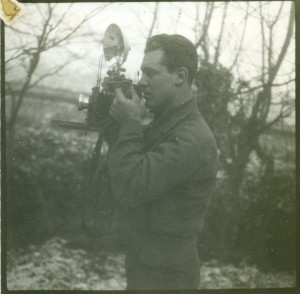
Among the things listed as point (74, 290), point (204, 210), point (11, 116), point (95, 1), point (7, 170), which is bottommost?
point (74, 290)

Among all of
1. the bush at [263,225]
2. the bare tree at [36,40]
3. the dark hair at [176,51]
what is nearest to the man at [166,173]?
the dark hair at [176,51]

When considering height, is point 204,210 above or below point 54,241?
above

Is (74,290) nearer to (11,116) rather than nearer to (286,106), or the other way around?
(11,116)

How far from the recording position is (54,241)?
1.42 metres

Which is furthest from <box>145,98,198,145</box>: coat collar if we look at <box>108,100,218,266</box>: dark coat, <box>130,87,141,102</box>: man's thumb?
<box>130,87,141,102</box>: man's thumb

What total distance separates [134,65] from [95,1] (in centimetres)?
30

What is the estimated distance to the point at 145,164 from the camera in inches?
48.1

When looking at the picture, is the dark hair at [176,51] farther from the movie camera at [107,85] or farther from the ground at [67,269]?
the ground at [67,269]

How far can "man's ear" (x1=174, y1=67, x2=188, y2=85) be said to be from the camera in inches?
53.1

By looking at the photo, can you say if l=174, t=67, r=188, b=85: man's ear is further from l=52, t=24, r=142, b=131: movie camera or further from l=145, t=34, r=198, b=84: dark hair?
l=52, t=24, r=142, b=131: movie camera

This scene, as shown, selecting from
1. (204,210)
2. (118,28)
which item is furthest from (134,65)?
(204,210)

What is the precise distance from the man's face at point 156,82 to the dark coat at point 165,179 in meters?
0.05

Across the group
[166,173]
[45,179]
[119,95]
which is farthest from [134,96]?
[45,179]

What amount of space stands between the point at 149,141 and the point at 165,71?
9.8 inches
